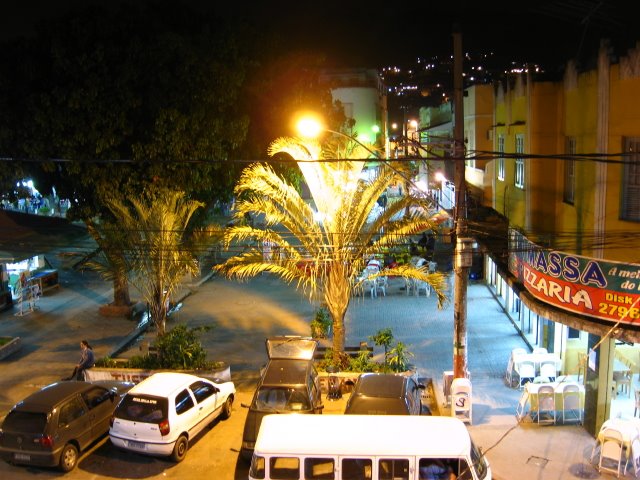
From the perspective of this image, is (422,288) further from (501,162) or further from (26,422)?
(26,422)

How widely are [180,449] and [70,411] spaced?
6.94ft

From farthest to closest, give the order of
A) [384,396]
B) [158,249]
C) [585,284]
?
[158,249]
[384,396]
[585,284]

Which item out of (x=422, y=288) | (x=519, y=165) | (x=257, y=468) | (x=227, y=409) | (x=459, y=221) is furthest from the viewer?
(x=422, y=288)

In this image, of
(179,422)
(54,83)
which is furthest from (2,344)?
(179,422)

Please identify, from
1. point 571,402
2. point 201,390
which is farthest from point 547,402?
point 201,390

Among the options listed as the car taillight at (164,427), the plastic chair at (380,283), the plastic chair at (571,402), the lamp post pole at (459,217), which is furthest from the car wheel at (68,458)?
the plastic chair at (380,283)

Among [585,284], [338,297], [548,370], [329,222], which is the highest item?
[329,222]

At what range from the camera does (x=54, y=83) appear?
20812 millimetres

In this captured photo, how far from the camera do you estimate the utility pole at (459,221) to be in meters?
12.9

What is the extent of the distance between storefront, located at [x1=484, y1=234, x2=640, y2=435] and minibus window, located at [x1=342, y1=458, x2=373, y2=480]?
14.2 ft

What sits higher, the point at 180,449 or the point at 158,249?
the point at 158,249

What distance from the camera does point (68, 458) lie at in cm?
1246

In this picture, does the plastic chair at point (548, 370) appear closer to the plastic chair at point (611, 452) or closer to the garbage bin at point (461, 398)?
the garbage bin at point (461, 398)

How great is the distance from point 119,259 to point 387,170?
8.39 metres
